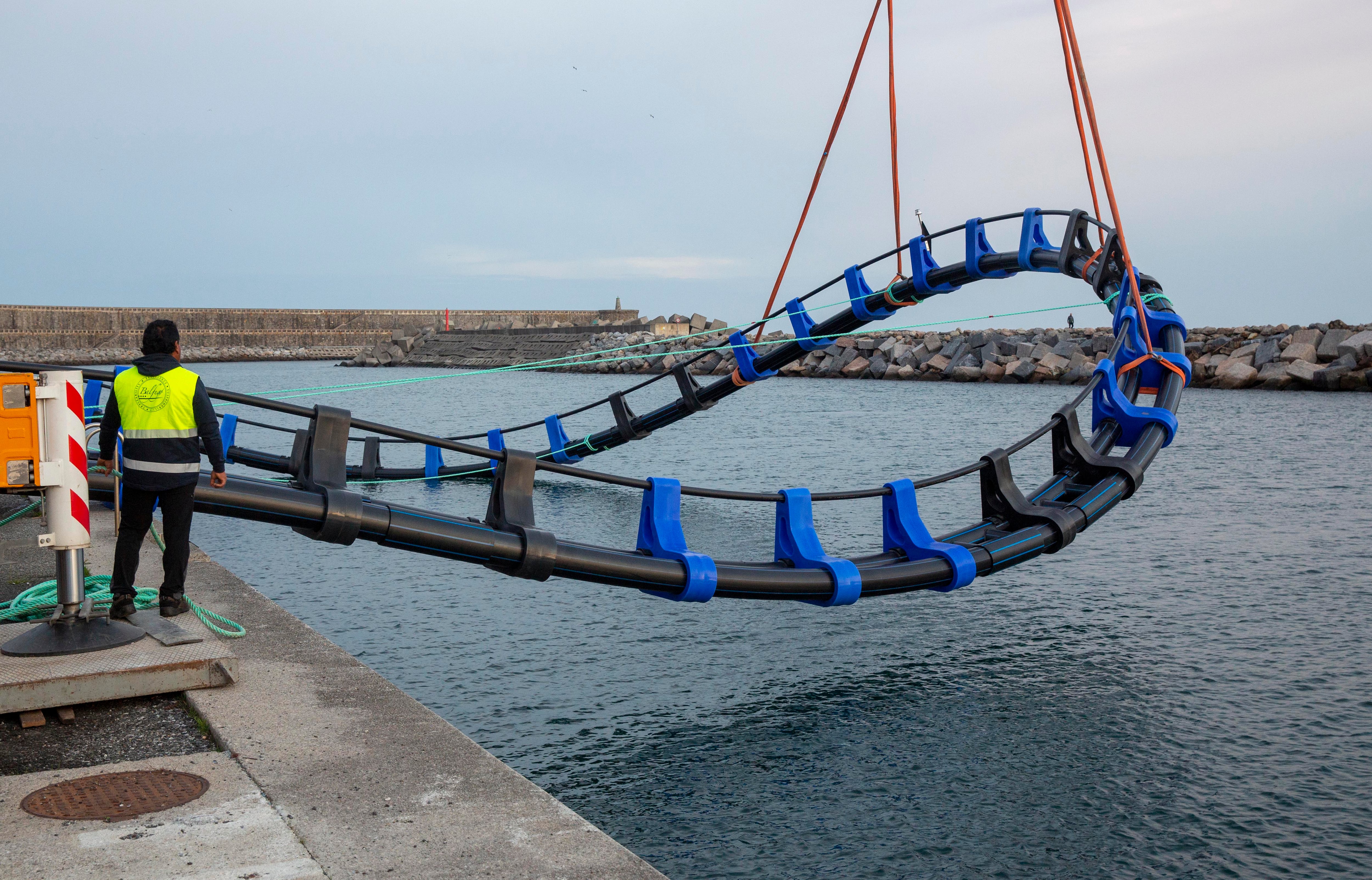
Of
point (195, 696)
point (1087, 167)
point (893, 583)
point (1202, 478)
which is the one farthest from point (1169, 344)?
point (1202, 478)

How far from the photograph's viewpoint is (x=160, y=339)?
19.8 feet

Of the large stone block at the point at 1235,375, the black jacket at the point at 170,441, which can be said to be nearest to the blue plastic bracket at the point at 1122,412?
the black jacket at the point at 170,441

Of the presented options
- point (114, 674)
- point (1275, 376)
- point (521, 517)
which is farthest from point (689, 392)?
point (1275, 376)

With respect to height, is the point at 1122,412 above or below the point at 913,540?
above

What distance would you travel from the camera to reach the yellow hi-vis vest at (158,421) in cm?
578

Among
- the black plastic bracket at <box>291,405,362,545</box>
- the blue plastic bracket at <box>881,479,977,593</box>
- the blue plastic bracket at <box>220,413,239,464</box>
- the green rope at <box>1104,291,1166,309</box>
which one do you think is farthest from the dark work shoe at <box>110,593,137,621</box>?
the blue plastic bracket at <box>220,413,239,464</box>

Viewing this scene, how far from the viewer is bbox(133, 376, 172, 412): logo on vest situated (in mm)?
5773

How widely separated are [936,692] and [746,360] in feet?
27.7

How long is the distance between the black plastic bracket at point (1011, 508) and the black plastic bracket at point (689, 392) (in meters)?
7.87

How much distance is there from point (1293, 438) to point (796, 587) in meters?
22.9

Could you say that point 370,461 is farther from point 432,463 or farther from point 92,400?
point 92,400

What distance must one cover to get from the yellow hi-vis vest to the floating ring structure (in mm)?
230

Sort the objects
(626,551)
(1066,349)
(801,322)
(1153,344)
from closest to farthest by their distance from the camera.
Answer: (626,551), (1153,344), (801,322), (1066,349)

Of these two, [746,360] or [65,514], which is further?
[746,360]
